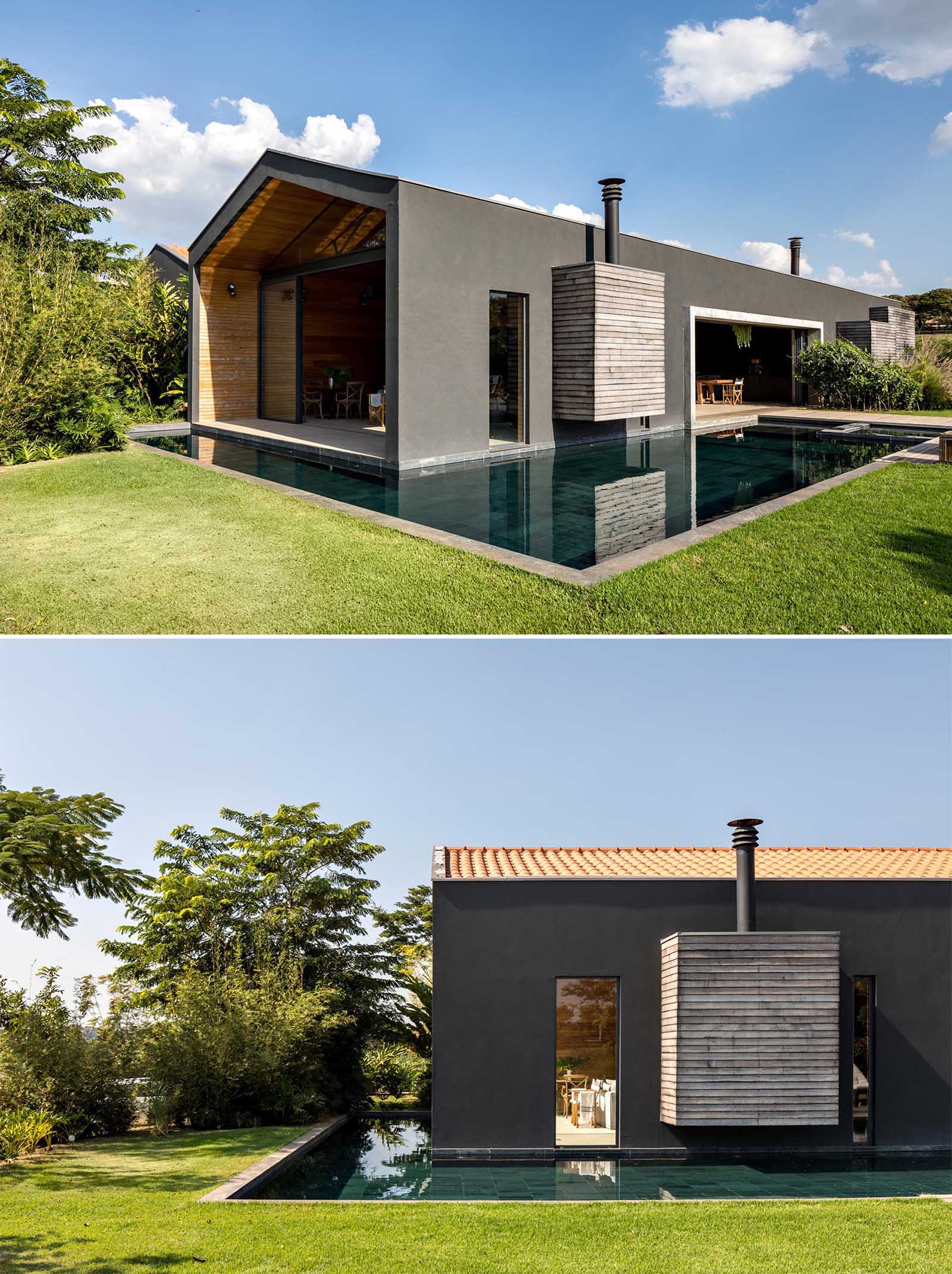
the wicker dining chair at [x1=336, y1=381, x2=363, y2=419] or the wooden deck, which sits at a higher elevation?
the wicker dining chair at [x1=336, y1=381, x2=363, y2=419]

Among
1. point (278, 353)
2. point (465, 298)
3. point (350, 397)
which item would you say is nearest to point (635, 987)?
point (465, 298)

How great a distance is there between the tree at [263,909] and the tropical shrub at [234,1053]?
1.12 meters

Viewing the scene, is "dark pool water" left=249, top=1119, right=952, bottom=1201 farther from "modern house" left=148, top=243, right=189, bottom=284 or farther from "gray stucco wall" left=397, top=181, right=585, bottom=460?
"modern house" left=148, top=243, right=189, bottom=284

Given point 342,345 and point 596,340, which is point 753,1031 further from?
point 342,345

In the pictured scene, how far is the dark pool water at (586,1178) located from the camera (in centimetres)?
668

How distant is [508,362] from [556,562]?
27.5 ft

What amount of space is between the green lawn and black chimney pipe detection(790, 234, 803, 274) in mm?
29736

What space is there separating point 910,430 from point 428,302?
1110cm

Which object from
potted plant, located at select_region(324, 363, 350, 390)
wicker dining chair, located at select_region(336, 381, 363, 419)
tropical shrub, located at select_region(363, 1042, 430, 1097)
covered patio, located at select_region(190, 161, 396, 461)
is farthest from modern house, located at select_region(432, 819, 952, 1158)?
potted plant, located at select_region(324, 363, 350, 390)

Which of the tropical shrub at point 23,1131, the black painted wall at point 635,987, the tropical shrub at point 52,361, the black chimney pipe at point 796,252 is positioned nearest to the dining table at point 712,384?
the black chimney pipe at point 796,252

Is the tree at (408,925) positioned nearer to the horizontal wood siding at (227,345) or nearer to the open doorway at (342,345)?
the open doorway at (342,345)

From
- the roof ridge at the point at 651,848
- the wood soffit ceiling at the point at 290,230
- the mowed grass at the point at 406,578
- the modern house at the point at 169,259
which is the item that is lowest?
the roof ridge at the point at 651,848

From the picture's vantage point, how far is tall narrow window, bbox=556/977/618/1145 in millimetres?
8641

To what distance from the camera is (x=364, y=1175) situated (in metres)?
7.38
